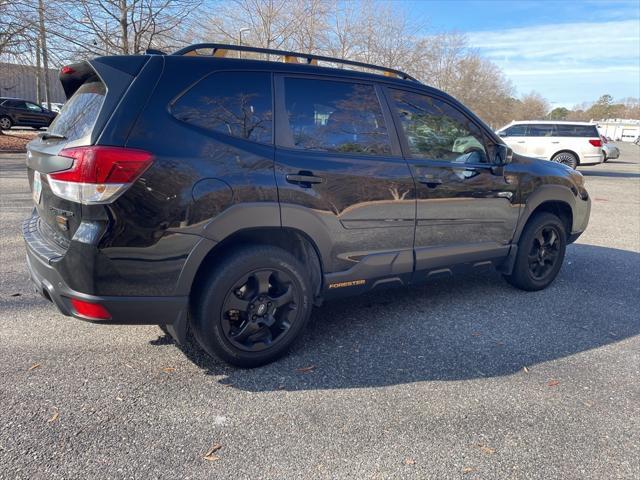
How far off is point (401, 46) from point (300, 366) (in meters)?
22.9

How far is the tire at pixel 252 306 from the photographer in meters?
2.85

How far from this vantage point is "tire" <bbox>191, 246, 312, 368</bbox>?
285 cm

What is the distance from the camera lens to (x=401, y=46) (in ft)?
76.2

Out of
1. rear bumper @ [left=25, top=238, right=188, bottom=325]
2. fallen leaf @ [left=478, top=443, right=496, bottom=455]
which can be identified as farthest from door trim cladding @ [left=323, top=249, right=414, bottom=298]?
fallen leaf @ [left=478, top=443, right=496, bottom=455]

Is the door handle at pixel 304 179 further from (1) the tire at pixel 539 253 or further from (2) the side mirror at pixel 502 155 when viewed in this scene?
(1) the tire at pixel 539 253

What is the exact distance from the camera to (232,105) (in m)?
2.90

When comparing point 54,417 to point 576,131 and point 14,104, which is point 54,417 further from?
point 14,104

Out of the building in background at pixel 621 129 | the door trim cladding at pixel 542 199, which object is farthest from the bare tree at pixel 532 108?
the door trim cladding at pixel 542 199

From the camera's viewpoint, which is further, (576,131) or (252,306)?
(576,131)

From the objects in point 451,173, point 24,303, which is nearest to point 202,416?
point 24,303

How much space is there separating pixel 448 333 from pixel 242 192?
199 centimetres

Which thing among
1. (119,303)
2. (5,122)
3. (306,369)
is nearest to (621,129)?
(5,122)

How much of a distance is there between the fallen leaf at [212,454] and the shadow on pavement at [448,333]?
1.79ft

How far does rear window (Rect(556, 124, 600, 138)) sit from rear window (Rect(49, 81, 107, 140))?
58.2 feet
